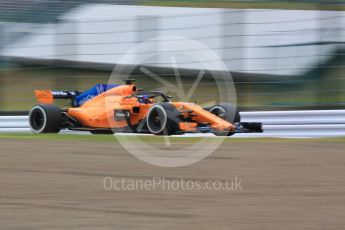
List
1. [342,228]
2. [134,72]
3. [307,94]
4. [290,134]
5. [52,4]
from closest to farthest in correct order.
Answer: [342,228], [290,134], [307,94], [134,72], [52,4]

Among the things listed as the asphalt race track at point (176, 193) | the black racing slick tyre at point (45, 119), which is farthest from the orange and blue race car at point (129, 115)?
the asphalt race track at point (176, 193)

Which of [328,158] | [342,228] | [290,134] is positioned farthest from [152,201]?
[290,134]


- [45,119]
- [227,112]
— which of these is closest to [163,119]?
[227,112]

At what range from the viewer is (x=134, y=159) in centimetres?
731

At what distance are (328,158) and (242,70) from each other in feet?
15.3

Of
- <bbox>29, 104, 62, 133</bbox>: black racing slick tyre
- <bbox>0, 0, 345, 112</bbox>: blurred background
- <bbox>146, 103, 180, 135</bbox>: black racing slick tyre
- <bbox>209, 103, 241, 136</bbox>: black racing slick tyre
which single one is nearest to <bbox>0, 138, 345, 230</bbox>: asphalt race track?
<bbox>146, 103, 180, 135</bbox>: black racing slick tyre

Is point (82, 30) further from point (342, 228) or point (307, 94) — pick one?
point (342, 228)

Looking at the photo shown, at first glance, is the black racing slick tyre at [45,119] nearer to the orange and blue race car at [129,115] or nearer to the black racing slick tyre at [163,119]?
the orange and blue race car at [129,115]

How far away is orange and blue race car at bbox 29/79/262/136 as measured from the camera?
10.3 m

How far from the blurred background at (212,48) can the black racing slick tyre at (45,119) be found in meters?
1.33

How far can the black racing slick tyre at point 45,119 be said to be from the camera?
1115cm

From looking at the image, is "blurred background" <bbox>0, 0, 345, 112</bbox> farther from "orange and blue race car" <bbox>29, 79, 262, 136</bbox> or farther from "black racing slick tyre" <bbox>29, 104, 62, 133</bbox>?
"black racing slick tyre" <bbox>29, 104, 62, 133</bbox>

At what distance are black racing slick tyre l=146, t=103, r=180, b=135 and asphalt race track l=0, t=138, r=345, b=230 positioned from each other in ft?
7.38

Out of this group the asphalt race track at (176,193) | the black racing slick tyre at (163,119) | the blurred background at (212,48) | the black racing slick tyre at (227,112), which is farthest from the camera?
the blurred background at (212,48)
